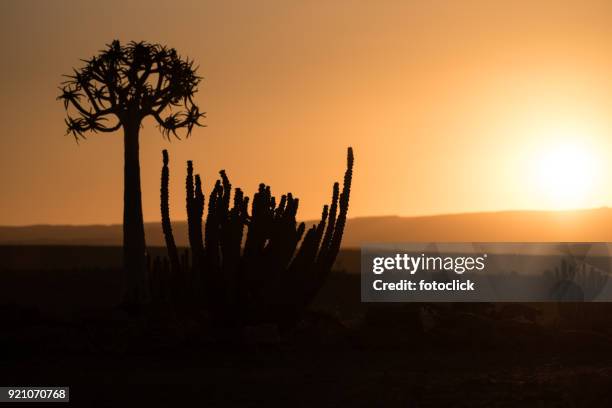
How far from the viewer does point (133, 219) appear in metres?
21.2

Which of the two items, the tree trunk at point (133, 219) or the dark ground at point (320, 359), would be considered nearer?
the dark ground at point (320, 359)

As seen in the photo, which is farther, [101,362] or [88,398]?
[101,362]

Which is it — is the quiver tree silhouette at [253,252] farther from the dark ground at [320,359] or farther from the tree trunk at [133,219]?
the tree trunk at [133,219]

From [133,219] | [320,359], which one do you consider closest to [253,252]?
[320,359]

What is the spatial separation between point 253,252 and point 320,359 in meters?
2.49

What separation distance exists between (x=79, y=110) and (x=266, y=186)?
658cm

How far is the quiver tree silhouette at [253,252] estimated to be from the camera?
53.3 feet

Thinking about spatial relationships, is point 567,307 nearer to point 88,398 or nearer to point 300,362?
point 300,362

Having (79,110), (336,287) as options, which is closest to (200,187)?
(79,110)

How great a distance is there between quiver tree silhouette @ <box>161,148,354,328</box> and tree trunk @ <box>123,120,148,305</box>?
163 inches

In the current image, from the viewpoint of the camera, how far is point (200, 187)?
16141 millimetres


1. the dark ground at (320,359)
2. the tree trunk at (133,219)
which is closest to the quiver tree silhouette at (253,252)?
the dark ground at (320,359)

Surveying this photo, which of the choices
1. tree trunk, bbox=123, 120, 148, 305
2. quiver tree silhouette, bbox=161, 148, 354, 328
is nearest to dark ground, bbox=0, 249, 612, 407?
quiver tree silhouette, bbox=161, 148, 354, 328

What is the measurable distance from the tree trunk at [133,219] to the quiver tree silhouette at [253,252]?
4148 millimetres
